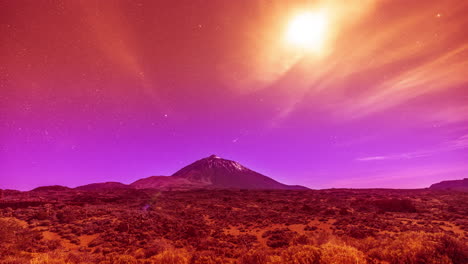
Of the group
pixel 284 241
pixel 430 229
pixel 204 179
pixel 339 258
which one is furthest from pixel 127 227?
pixel 204 179

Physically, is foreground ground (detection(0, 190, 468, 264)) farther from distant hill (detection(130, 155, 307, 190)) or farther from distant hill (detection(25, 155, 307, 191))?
distant hill (detection(130, 155, 307, 190))

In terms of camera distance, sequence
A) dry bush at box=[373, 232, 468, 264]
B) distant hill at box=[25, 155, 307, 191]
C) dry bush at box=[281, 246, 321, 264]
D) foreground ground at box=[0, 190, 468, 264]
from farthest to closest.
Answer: distant hill at box=[25, 155, 307, 191]
foreground ground at box=[0, 190, 468, 264]
dry bush at box=[373, 232, 468, 264]
dry bush at box=[281, 246, 321, 264]

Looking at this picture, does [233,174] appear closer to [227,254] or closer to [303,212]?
[303,212]

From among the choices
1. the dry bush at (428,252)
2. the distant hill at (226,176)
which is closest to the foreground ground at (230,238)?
the dry bush at (428,252)

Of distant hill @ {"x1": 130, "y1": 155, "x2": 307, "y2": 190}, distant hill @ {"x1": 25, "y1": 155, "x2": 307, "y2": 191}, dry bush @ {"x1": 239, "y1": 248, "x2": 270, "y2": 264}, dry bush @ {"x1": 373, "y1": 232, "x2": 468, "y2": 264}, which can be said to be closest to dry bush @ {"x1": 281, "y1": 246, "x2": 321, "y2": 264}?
dry bush @ {"x1": 239, "y1": 248, "x2": 270, "y2": 264}

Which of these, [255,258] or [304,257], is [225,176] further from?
[304,257]

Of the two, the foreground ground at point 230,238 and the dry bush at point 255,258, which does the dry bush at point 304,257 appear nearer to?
the foreground ground at point 230,238

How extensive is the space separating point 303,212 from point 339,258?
2386cm

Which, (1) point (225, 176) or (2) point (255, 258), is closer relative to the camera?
(2) point (255, 258)

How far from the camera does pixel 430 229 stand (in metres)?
19.5

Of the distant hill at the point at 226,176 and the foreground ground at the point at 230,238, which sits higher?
the distant hill at the point at 226,176

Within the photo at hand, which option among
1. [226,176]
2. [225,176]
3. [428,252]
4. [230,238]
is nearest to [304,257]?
[428,252]

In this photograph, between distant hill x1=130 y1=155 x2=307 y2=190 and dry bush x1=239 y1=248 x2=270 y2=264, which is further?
distant hill x1=130 y1=155 x2=307 y2=190

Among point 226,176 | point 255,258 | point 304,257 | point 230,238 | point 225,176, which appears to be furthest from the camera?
point 226,176
